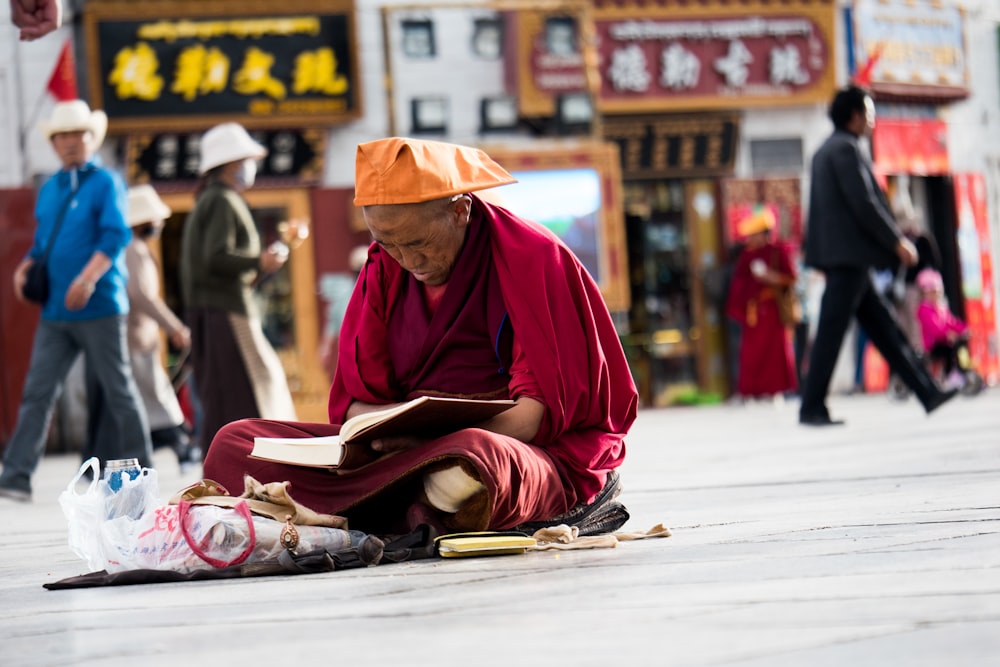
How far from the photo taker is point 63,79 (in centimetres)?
1541

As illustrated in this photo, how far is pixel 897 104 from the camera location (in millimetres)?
19172

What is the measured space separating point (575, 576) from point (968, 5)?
58.1ft

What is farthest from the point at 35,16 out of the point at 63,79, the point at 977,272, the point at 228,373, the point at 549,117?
the point at 977,272

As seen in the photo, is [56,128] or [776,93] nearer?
[56,128]

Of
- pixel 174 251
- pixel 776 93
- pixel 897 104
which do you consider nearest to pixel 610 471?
pixel 174 251

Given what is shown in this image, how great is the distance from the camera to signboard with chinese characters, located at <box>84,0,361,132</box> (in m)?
15.5

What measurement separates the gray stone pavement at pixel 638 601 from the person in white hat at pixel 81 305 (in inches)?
81.3

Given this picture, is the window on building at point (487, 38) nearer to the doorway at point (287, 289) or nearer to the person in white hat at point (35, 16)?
the doorway at point (287, 289)

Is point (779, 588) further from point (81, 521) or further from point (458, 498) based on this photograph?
point (81, 521)

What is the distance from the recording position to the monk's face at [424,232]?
4.29m

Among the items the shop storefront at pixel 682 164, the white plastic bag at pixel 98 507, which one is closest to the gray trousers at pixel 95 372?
the white plastic bag at pixel 98 507

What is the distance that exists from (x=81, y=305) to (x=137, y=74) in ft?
27.4

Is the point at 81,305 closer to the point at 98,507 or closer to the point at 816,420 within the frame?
the point at 98,507

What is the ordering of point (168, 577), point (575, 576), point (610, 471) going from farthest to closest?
point (610, 471)
point (168, 577)
point (575, 576)
